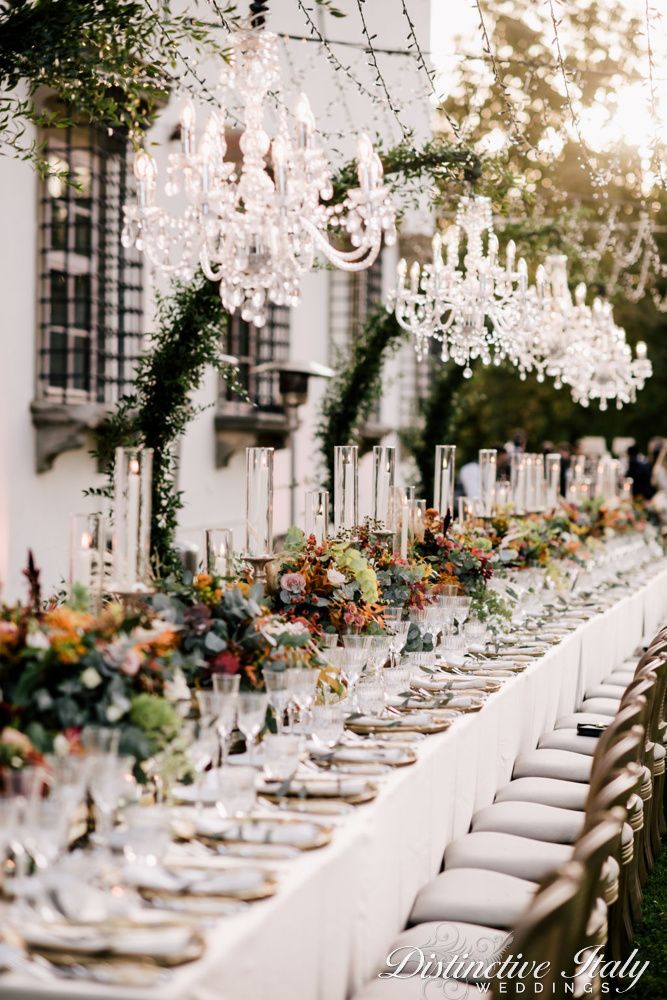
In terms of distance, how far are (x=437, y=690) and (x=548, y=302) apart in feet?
17.0

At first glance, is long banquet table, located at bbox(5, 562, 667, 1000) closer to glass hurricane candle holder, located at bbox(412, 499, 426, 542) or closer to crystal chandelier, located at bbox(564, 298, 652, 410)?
glass hurricane candle holder, located at bbox(412, 499, 426, 542)

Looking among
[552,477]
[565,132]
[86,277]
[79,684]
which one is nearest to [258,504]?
[79,684]

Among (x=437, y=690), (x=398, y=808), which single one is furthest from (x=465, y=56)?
(x=398, y=808)

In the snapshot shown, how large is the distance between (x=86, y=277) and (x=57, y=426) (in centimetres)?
125

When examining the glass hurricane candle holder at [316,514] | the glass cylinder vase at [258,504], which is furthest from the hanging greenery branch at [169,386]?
the glass cylinder vase at [258,504]

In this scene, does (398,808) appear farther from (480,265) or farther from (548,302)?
(548,302)

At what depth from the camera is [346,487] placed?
5684 millimetres

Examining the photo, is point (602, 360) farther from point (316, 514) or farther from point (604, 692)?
point (316, 514)

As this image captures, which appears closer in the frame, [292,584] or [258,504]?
[292,584]

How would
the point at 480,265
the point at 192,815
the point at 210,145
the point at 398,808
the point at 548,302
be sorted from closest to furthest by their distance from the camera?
the point at 192,815 → the point at 398,808 → the point at 210,145 → the point at 480,265 → the point at 548,302

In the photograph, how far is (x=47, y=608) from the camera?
389 centimetres

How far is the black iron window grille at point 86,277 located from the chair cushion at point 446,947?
240 inches

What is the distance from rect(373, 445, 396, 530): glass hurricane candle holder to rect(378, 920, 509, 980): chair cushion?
2.68m

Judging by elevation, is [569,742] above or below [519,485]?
below
